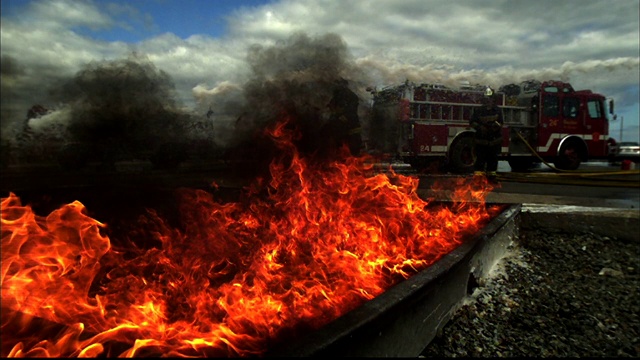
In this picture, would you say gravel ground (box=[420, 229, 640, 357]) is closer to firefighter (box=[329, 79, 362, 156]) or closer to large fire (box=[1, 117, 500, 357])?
large fire (box=[1, 117, 500, 357])

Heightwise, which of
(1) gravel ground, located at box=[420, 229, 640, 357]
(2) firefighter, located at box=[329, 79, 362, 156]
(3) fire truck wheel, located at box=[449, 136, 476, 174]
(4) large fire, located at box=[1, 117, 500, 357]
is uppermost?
(2) firefighter, located at box=[329, 79, 362, 156]

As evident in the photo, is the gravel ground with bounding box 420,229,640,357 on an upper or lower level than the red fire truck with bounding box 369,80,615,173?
lower

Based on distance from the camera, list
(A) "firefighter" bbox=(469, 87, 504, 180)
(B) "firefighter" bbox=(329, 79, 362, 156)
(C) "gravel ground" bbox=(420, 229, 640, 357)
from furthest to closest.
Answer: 1. (A) "firefighter" bbox=(469, 87, 504, 180)
2. (B) "firefighter" bbox=(329, 79, 362, 156)
3. (C) "gravel ground" bbox=(420, 229, 640, 357)

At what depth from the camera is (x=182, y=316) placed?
250 centimetres

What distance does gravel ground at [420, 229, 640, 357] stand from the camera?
244 cm

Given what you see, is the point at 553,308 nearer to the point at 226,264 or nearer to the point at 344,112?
the point at 226,264

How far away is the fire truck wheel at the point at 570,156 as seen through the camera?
43.9ft

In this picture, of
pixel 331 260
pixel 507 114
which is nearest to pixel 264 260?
pixel 331 260

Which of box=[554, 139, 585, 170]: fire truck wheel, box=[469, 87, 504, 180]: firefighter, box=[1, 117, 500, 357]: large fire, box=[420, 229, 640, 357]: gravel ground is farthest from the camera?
box=[554, 139, 585, 170]: fire truck wheel

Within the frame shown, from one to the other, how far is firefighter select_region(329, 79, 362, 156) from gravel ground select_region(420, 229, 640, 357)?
7.99 feet

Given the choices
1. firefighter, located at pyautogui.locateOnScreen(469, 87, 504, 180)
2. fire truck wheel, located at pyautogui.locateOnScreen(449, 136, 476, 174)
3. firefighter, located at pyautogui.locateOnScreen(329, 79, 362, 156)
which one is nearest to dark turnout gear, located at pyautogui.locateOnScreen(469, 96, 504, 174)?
firefighter, located at pyautogui.locateOnScreen(469, 87, 504, 180)

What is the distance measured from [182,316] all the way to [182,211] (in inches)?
62.2

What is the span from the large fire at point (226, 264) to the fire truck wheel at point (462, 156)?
288 inches

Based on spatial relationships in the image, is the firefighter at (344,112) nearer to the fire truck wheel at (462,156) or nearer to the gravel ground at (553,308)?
the gravel ground at (553,308)
